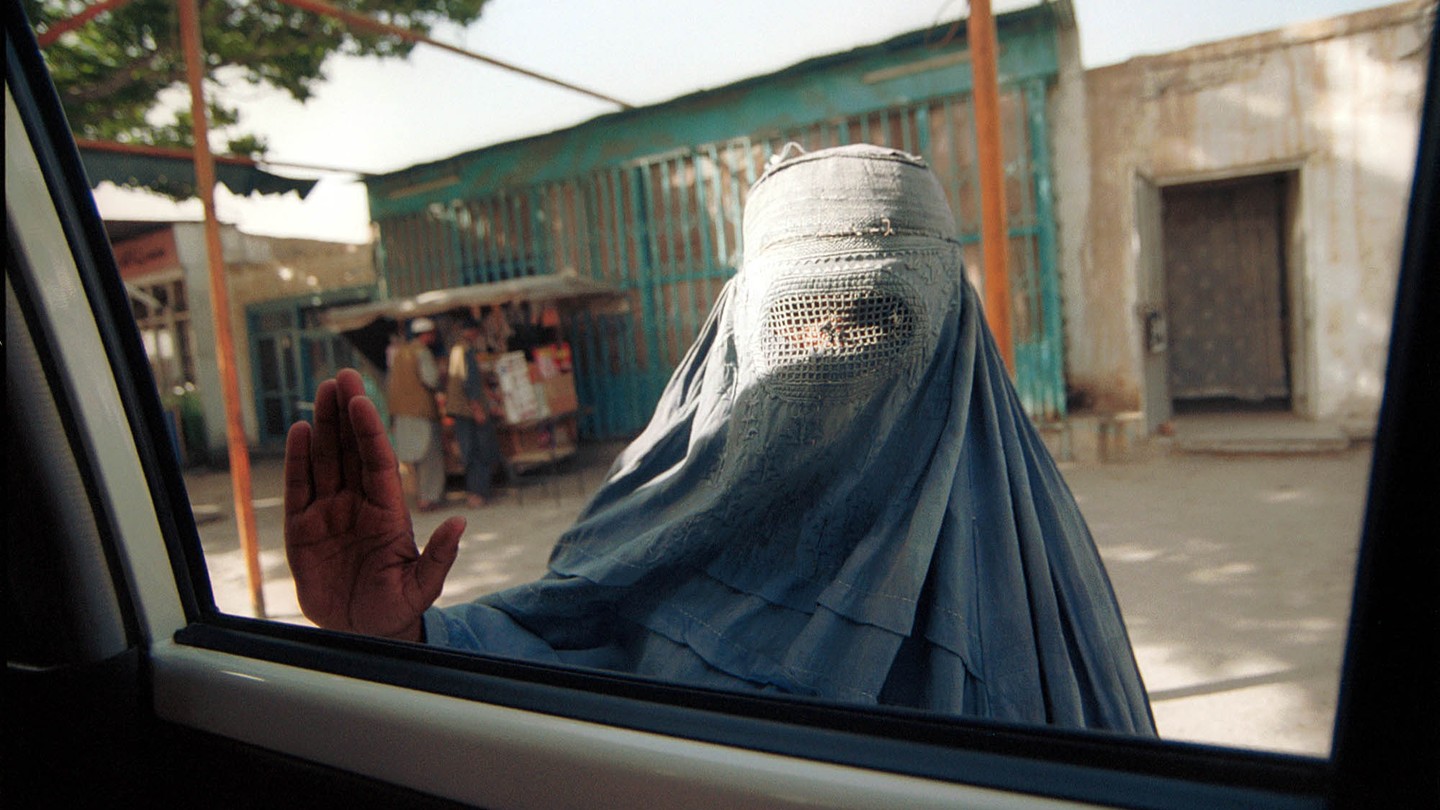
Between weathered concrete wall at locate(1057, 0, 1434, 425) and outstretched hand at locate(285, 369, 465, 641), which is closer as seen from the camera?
outstretched hand at locate(285, 369, 465, 641)

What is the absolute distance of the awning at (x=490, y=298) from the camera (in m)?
6.82

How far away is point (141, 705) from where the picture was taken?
930 mm

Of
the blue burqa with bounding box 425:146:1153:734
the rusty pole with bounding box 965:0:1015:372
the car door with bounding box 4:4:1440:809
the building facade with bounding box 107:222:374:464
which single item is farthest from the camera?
the building facade with bounding box 107:222:374:464

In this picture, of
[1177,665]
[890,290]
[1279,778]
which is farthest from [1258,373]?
[1279,778]

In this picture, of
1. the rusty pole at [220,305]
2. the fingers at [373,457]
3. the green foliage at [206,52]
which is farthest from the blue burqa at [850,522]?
the green foliage at [206,52]

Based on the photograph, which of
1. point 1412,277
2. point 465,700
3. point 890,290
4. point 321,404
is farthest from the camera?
point 890,290

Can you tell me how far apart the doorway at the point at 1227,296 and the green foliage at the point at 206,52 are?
683cm

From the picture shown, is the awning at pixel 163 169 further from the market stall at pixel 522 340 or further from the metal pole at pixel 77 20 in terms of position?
the market stall at pixel 522 340

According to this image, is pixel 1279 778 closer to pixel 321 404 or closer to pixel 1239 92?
pixel 321 404

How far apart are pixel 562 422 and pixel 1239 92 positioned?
5952 millimetres

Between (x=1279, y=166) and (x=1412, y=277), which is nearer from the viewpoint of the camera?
(x=1412, y=277)

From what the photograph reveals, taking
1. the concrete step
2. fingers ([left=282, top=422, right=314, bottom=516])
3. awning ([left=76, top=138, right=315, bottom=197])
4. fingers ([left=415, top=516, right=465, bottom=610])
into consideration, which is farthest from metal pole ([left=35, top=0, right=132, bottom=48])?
the concrete step

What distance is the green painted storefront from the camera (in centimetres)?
664

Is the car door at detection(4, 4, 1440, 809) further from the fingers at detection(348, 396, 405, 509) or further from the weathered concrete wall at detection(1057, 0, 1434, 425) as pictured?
the weathered concrete wall at detection(1057, 0, 1434, 425)
